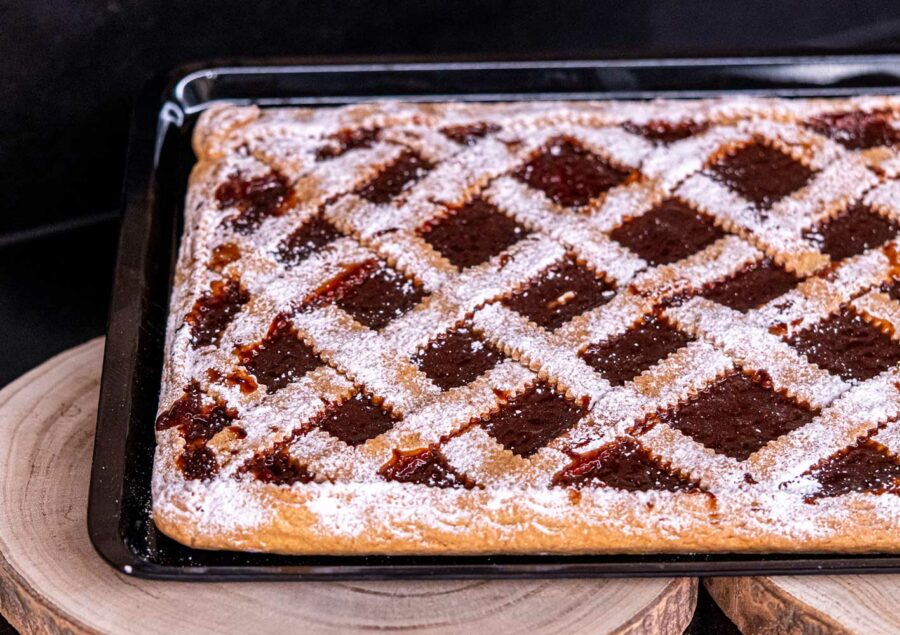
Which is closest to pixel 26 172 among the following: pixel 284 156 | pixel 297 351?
→ pixel 284 156

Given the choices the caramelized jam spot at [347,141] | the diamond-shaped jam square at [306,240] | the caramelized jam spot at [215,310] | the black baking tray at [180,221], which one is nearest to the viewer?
the black baking tray at [180,221]

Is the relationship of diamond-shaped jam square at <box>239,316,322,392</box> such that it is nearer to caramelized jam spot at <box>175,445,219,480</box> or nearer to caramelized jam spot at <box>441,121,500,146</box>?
caramelized jam spot at <box>175,445,219,480</box>

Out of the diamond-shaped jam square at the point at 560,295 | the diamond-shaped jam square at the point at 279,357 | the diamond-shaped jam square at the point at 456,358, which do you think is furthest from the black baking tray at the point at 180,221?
the diamond-shaped jam square at the point at 560,295

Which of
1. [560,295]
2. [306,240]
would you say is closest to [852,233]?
[560,295]

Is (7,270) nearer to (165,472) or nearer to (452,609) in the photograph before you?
(165,472)

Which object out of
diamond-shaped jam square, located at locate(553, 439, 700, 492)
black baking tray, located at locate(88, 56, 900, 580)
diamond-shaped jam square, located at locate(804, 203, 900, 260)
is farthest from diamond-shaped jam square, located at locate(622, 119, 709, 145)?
diamond-shaped jam square, located at locate(553, 439, 700, 492)

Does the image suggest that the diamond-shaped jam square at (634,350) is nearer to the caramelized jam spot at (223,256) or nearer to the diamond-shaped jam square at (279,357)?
the diamond-shaped jam square at (279,357)

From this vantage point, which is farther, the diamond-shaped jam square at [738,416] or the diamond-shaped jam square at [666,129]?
the diamond-shaped jam square at [666,129]
